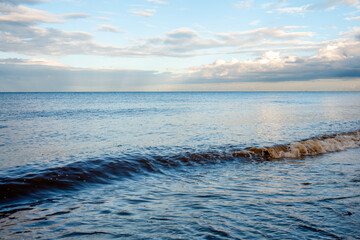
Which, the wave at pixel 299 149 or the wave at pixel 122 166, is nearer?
the wave at pixel 122 166

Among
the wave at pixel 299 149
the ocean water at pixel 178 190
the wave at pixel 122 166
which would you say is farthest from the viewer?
the wave at pixel 299 149

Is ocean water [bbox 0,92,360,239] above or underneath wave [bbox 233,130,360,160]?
above

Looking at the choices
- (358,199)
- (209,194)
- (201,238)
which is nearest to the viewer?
(201,238)

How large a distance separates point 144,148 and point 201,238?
34.9 feet

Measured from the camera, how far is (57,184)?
29.9ft

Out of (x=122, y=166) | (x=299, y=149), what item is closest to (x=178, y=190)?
(x=122, y=166)

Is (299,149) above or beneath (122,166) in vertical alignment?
beneath

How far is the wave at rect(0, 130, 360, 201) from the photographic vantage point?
28.8 feet

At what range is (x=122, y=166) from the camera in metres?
11.4

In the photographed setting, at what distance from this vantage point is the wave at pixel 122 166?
8789mm

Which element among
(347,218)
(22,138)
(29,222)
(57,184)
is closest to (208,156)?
(57,184)

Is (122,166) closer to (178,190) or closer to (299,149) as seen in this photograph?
(178,190)

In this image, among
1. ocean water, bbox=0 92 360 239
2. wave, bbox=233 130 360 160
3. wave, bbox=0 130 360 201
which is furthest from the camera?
wave, bbox=233 130 360 160

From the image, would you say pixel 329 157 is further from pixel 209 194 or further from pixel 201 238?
pixel 201 238
